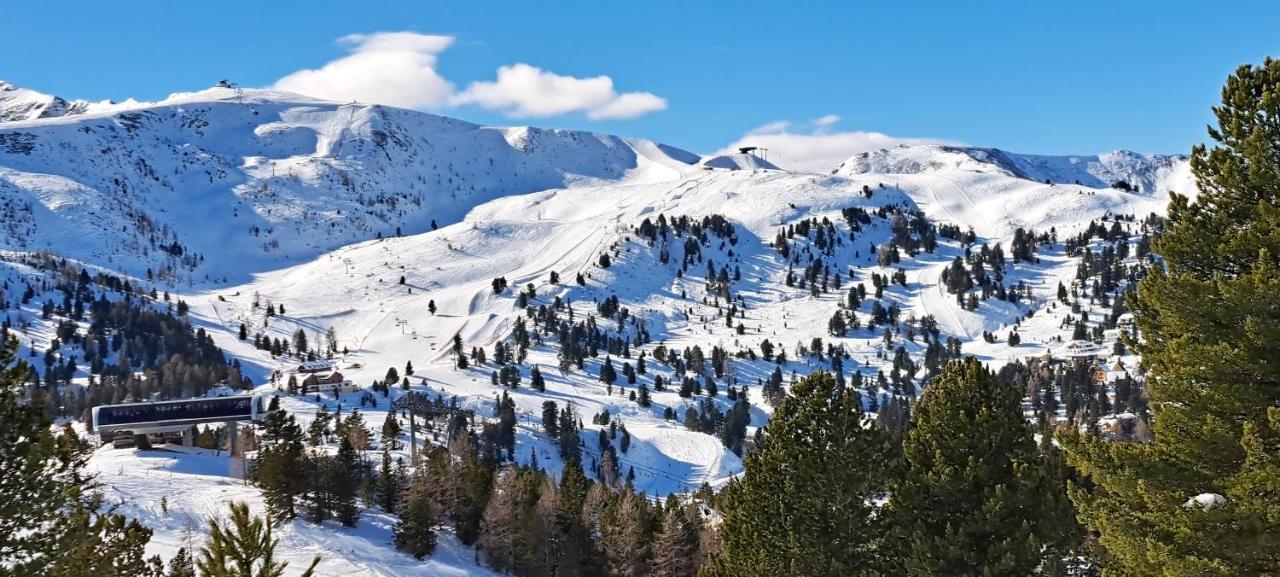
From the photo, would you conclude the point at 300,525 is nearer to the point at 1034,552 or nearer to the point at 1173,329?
the point at 1034,552

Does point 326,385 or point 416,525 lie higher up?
point 416,525

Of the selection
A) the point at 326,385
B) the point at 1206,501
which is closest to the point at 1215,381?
the point at 1206,501

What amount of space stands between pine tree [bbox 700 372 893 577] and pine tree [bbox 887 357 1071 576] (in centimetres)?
138

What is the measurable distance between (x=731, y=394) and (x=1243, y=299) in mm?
177198

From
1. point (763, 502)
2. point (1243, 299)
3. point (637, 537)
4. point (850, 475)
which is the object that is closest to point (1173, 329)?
point (1243, 299)

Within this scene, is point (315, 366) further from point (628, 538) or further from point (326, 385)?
point (628, 538)

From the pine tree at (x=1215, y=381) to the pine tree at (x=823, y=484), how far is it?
29.2 feet

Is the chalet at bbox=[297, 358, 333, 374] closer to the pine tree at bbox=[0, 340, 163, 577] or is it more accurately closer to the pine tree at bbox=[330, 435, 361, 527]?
the pine tree at bbox=[330, 435, 361, 527]

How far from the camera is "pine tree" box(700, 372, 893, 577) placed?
25.6 meters

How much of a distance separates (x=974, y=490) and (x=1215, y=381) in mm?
8671

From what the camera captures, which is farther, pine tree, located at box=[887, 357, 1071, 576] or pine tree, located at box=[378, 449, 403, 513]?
pine tree, located at box=[378, 449, 403, 513]

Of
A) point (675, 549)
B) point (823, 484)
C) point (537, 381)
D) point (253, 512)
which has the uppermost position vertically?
point (823, 484)

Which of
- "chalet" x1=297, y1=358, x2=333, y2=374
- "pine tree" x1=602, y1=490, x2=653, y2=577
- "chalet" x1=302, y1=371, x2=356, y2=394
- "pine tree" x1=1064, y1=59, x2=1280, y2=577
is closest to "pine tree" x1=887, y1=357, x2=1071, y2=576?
"pine tree" x1=1064, y1=59, x2=1280, y2=577

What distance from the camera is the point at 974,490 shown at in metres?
23.1
